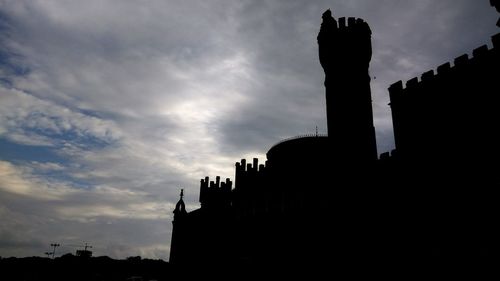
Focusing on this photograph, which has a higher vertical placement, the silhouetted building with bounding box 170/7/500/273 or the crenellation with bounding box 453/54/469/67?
the crenellation with bounding box 453/54/469/67

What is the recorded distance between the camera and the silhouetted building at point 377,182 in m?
16.5

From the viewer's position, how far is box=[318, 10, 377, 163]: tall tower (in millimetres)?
23844

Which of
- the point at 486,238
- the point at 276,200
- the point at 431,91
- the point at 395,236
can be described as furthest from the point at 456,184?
the point at 276,200

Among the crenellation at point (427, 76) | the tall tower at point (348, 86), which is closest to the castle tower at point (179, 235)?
the tall tower at point (348, 86)

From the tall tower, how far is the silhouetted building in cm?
7

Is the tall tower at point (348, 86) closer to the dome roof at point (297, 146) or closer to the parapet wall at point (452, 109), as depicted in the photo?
the parapet wall at point (452, 109)

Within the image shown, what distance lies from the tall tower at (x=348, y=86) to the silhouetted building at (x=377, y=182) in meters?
0.07

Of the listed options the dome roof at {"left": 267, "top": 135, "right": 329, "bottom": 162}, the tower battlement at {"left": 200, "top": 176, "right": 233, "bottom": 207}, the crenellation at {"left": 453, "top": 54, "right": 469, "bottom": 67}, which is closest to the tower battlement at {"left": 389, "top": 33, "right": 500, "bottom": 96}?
the crenellation at {"left": 453, "top": 54, "right": 469, "bottom": 67}

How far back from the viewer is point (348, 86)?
993 inches

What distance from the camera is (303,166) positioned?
27391mm

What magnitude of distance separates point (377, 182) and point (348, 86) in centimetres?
790

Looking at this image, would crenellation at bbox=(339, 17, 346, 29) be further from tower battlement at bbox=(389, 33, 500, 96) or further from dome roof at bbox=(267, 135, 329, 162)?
dome roof at bbox=(267, 135, 329, 162)

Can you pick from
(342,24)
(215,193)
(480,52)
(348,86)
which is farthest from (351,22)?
(215,193)

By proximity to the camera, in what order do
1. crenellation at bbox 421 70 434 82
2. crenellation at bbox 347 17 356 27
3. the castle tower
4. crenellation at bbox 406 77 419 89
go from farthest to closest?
the castle tower
crenellation at bbox 347 17 356 27
crenellation at bbox 406 77 419 89
crenellation at bbox 421 70 434 82
